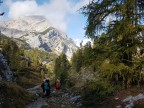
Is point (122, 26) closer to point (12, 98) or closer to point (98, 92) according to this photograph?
point (98, 92)

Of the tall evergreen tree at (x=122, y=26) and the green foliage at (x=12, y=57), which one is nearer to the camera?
the tall evergreen tree at (x=122, y=26)

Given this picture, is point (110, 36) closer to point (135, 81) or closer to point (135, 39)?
point (135, 39)

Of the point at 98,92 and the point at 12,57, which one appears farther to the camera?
the point at 12,57

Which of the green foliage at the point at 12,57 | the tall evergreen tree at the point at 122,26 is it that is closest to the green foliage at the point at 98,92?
the tall evergreen tree at the point at 122,26

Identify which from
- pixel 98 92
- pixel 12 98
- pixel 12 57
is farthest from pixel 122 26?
pixel 12 57

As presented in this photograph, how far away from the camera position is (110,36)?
835 inches

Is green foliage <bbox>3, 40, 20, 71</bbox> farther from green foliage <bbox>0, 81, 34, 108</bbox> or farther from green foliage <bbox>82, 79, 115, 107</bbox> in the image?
green foliage <bbox>82, 79, 115, 107</bbox>

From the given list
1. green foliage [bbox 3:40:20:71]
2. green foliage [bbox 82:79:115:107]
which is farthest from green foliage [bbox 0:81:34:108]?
green foliage [bbox 3:40:20:71]

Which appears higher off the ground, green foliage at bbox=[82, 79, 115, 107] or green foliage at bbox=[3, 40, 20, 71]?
green foliage at bbox=[3, 40, 20, 71]

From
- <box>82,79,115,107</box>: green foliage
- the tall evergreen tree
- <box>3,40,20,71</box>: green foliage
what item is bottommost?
<box>82,79,115,107</box>: green foliage

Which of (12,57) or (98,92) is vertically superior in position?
(12,57)

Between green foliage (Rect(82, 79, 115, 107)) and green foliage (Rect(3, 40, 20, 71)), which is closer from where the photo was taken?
green foliage (Rect(82, 79, 115, 107))

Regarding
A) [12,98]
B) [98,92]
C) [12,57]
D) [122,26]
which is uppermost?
[12,57]

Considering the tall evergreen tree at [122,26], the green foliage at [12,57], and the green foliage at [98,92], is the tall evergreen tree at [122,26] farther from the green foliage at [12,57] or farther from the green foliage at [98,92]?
the green foliage at [12,57]
